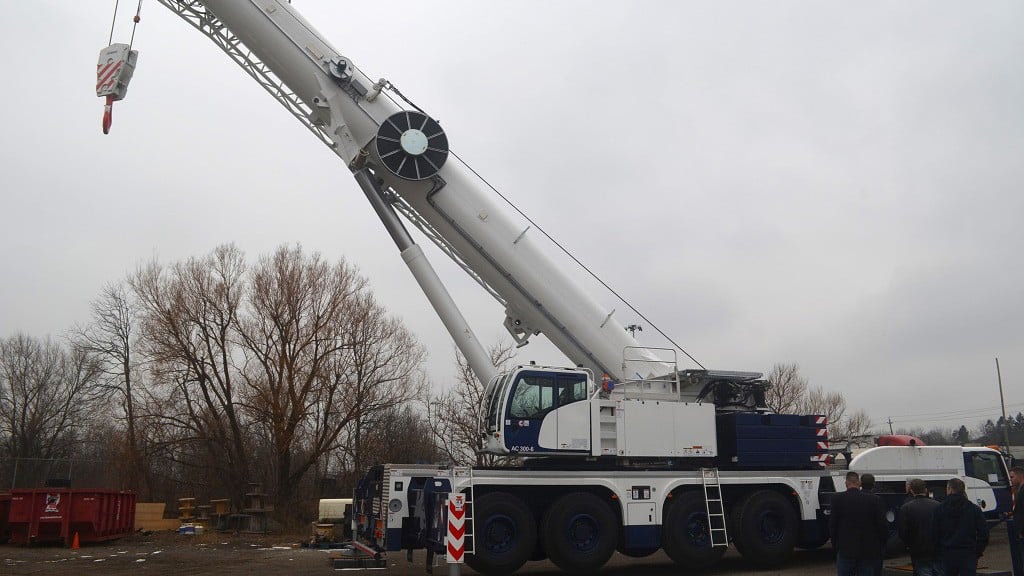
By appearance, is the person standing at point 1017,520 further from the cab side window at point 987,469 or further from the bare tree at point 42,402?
the bare tree at point 42,402

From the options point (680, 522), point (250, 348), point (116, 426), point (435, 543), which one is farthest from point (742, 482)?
point (116, 426)

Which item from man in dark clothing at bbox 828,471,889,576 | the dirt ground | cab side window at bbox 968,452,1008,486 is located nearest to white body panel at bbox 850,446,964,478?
cab side window at bbox 968,452,1008,486

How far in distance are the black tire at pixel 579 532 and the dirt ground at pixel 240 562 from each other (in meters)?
1.54

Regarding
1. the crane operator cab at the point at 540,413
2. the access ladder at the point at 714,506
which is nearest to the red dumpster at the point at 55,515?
the crane operator cab at the point at 540,413

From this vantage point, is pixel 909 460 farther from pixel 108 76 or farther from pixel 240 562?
pixel 108 76

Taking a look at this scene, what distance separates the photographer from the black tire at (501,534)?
1041 centimetres

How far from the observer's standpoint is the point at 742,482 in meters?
12.0

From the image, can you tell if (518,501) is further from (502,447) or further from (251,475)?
(251,475)

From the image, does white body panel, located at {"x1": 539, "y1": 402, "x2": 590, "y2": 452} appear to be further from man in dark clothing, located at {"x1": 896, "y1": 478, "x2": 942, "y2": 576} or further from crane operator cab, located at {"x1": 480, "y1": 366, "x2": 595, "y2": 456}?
man in dark clothing, located at {"x1": 896, "y1": 478, "x2": 942, "y2": 576}

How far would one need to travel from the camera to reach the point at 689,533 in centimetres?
1162

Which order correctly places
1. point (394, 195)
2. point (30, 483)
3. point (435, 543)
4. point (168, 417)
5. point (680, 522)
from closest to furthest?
point (435, 543)
point (680, 522)
point (394, 195)
point (168, 417)
point (30, 483)

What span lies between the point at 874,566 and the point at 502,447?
16.5 feet

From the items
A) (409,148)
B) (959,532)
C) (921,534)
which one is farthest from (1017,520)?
(409,148)

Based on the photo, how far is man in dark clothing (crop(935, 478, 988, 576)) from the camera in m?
7.89
